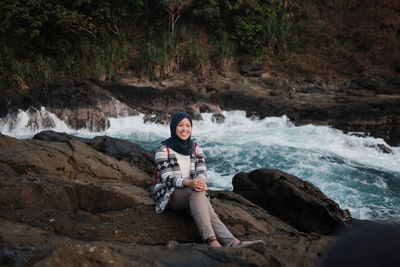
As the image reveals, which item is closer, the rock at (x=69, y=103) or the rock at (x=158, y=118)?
the rock at (x=69, y=103)

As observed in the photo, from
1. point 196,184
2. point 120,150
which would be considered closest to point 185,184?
point 196,184

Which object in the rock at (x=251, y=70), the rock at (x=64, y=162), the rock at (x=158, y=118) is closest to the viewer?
the rock at (x=64, y=162)

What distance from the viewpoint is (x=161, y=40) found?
17797mm

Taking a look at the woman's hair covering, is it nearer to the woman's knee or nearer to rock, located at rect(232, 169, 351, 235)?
the woman's knee

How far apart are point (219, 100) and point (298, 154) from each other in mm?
5221

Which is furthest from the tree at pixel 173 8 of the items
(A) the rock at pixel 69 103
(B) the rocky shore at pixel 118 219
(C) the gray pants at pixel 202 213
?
(C) the gray pants at pixel 202 213

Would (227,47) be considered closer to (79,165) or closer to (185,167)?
(79,165)

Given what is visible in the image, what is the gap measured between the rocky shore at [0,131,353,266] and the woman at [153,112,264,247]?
0.18 metres

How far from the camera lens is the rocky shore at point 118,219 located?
242 cm

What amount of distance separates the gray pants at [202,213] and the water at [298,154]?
12.0 ft

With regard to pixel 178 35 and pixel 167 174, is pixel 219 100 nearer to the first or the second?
pixel 178 35

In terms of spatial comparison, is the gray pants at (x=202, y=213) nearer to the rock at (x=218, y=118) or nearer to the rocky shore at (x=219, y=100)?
the rocky shore at (x=219, y=100)

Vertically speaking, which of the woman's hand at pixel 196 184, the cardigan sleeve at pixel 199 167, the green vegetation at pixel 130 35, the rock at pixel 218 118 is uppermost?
the green vegetation at pixel 130 35

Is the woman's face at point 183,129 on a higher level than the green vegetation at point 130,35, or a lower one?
lower
